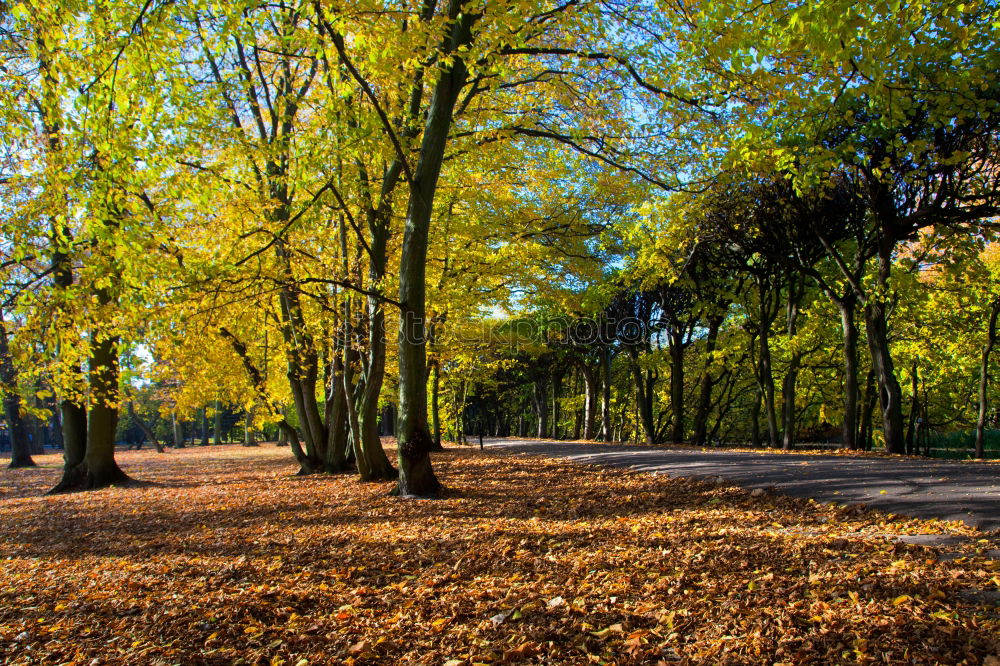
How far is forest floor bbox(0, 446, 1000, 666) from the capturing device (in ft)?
9.19

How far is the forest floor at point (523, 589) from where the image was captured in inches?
110

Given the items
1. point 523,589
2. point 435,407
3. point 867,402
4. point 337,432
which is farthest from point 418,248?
point 867,402

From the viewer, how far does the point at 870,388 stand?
1900 cm

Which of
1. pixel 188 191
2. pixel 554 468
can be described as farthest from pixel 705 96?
pixel 554 468

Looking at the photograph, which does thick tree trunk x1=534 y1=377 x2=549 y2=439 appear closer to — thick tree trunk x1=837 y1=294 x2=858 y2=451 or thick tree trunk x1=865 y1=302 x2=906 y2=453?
thick tree trunk x1=837 y1=294 x2=858 y2=451

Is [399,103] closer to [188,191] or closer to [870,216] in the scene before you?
[188,191]

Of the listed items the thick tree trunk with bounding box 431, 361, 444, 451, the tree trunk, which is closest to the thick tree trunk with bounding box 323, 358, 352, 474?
the tree trunk

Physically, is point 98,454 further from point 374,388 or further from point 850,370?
point 850,370

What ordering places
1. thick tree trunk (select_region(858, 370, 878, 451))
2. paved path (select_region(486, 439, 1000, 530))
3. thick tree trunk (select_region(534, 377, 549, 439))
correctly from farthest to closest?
thick tree trunk (select_region(534, 377, 549, 439)) → thick tree trunk (select_region(858, 370, 878, 451)) → paved path (select_region(486, 439, 1000, 530))

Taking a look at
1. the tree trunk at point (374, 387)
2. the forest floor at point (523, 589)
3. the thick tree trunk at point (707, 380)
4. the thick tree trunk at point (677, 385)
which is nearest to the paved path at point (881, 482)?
the forest floor at point (523, 589)

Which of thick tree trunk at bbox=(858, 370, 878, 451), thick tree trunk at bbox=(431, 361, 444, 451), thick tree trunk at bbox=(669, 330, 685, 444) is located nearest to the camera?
thick tree trunk at bbox=(858, 370, 878, 451)

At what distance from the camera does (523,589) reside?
12.5 ft

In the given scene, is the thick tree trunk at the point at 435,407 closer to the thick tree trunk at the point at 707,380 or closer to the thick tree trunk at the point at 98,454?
the thick tree trunk at the point at 707,380

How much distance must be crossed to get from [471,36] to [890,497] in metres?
7.06
